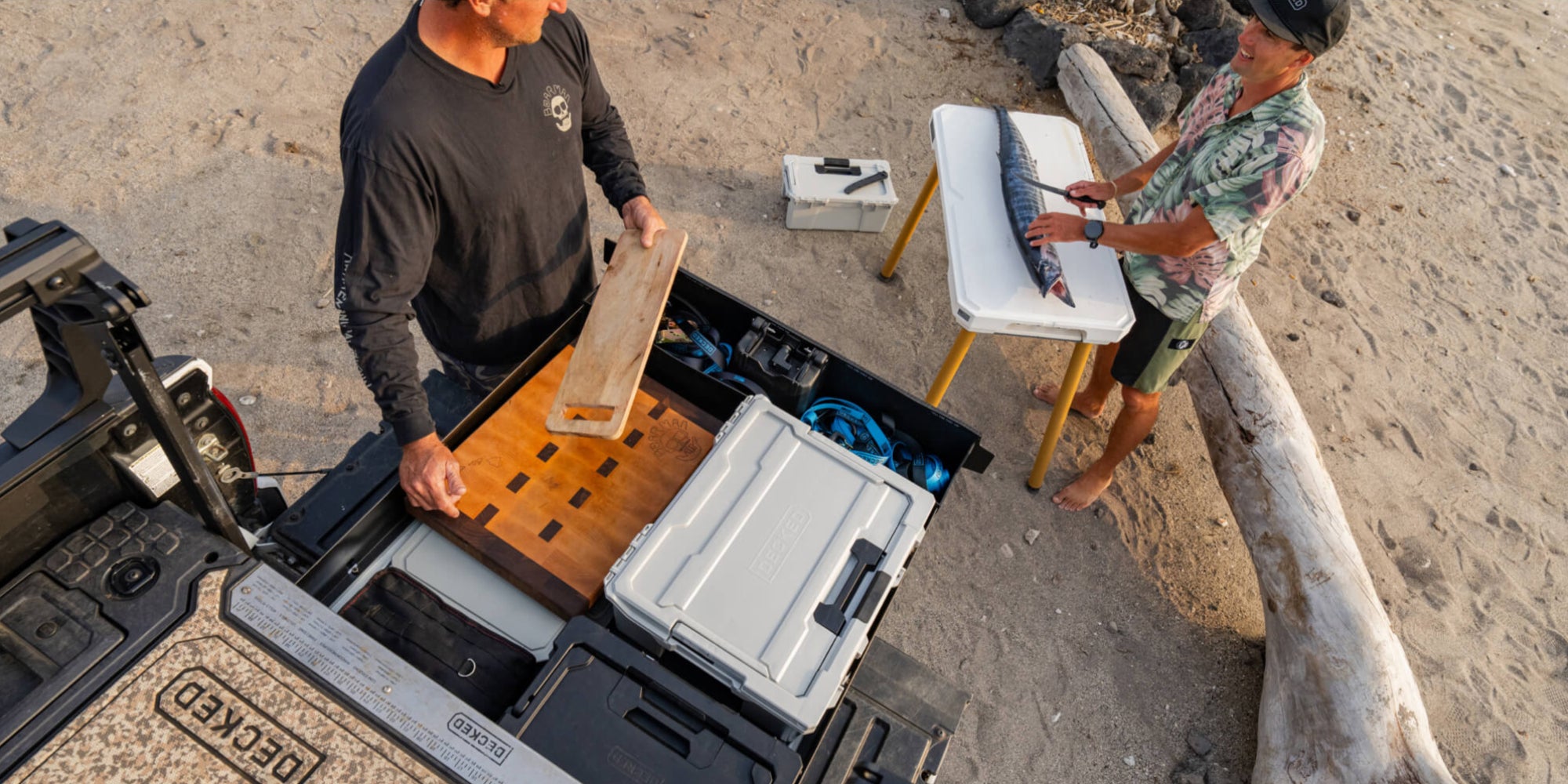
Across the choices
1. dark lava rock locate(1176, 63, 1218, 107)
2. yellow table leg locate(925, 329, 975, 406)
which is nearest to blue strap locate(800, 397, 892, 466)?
yellow table leg locate(925, 329, 975, 406)

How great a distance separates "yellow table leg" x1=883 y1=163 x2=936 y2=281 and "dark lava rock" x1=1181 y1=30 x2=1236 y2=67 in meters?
2.75

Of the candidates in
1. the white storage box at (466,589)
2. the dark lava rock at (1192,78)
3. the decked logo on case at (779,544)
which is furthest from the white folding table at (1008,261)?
the dark lava rock at (1192,78)

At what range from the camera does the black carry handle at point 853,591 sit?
5.60 ft

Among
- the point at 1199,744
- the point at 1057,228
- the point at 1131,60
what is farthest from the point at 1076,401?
the point at 1131,60

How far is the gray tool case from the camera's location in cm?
165

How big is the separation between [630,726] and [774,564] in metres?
0.42

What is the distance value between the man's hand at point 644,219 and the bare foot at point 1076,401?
103 inches

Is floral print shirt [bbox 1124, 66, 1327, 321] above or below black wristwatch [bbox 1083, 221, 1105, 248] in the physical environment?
above

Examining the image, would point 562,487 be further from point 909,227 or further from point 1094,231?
point 909,227

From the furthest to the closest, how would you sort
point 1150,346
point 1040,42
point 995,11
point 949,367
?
point 995,11
point 1040,42
point 949,367
point 1150,346

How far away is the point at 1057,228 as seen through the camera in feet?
10.2

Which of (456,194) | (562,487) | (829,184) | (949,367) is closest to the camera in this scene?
(562,487)

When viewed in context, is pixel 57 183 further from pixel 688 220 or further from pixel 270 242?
pixel 688 220

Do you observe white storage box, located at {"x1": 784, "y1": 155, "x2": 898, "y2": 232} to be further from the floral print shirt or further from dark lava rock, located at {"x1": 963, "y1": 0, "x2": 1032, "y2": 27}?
dark lava rock, located at {"x1": 963, "y1": 0, "x2": 1032, "y2": 27}
